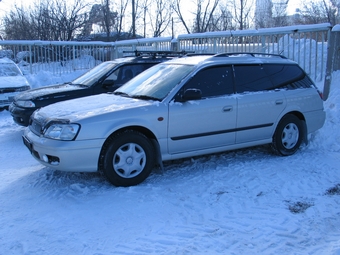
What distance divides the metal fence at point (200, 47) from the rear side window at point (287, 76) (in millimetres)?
2298

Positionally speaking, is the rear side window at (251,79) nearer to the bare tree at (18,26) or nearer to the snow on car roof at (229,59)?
the snow on car roof at (229,59)

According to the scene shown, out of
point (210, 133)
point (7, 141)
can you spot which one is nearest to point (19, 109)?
point (7, 141)

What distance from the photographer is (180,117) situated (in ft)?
17.0

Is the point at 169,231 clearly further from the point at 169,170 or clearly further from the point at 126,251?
the point at 169,170

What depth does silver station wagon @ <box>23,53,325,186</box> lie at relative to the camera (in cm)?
470

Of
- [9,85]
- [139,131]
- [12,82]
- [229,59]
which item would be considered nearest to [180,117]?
[139,131]

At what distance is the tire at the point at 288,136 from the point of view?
619 cm

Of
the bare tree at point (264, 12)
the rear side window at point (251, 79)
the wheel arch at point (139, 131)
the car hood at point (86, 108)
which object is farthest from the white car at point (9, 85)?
the bare tree at point (264, 12)

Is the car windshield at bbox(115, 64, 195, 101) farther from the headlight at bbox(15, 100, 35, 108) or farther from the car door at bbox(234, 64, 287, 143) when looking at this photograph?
the headlight at bbox(15, 100, 35, 108)

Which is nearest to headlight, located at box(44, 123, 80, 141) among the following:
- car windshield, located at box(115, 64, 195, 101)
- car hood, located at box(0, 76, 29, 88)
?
car windshield, located at box(115, 64, 195, 101)

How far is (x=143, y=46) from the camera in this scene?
1475 cm

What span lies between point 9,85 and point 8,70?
1.51 m

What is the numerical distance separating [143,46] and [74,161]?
A: 1078 centimetres

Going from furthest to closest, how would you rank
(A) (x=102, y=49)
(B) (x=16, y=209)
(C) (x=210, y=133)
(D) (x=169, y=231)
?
(A) (x=102, y=49)
(C) (x=210, y=133)
(B) (x=16, y=209)
(D) (x=169, y=231)
